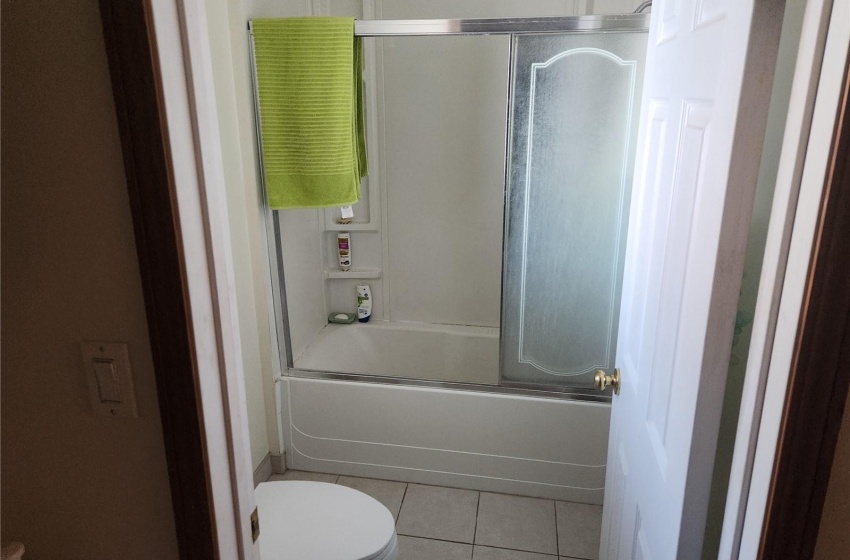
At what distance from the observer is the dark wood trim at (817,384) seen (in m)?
0.59

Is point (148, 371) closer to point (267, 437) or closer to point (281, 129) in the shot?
point (281, 129)

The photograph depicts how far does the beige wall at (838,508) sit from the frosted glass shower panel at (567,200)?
1.33m

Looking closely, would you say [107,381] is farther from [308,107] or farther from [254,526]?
[308,107]

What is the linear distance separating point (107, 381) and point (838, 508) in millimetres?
944

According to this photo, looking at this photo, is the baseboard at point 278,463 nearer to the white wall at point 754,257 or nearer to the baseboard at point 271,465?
the baseboard at point 271,465

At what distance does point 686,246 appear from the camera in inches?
36.0

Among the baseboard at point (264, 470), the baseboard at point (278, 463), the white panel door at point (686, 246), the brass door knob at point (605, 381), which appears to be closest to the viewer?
the white panel door at point (686, 246)

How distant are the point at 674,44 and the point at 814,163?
1.80 feet

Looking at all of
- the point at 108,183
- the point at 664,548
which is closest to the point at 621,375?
the point at 664,548

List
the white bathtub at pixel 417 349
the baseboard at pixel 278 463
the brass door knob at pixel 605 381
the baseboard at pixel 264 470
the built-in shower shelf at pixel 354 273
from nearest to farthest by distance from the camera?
the brass door knob at pixel 605 381 < the baseboard at pixel 264 470 < the baseboard at pixel 278 463 < the white bathtub at pixel 417 349 < the built-in shower shelf at pixel 354 273

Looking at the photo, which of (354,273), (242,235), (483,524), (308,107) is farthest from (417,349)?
(308,107)

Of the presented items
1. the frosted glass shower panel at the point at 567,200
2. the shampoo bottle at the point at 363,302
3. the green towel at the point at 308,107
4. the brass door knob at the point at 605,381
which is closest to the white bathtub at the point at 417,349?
the shampoo bottle at the point at 363,302

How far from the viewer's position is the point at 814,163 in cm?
60

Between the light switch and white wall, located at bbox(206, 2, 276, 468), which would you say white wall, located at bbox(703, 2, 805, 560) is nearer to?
the light switch
